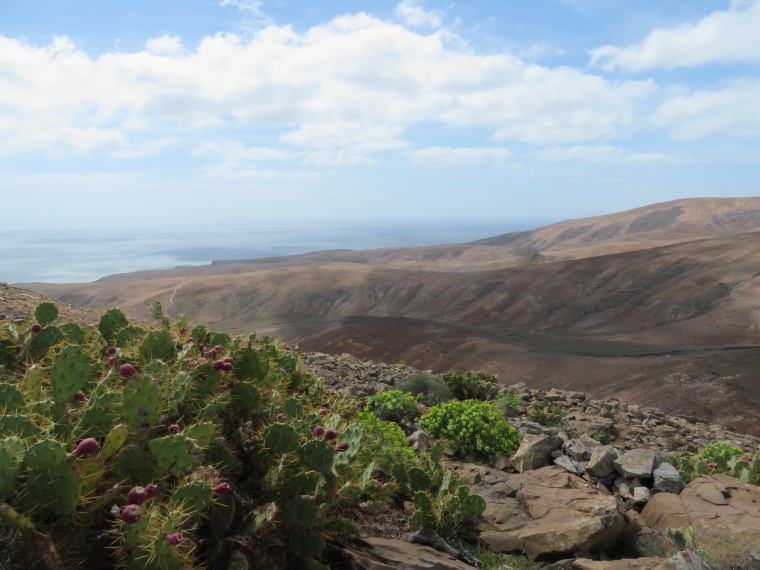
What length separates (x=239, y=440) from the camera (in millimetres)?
4070

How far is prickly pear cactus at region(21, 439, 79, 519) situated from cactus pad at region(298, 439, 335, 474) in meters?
1.55

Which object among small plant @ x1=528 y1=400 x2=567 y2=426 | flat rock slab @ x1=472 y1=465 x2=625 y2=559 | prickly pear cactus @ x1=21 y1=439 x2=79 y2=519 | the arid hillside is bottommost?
the arid hillside

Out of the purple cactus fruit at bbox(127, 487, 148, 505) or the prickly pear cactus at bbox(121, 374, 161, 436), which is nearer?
the purple cactus fruit at bbox(127, 487, 148, 505)

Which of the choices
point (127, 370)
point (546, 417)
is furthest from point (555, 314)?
point (127, 370)

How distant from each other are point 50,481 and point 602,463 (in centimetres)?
696

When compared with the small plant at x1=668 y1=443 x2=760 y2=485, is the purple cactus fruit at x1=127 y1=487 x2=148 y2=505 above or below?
above

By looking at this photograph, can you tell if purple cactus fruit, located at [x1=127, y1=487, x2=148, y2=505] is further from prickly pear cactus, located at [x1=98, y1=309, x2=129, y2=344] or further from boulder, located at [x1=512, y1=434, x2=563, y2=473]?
boulder, located at [x1=512, y1=434, x2=563, y2=473]

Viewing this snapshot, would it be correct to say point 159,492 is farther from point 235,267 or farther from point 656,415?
point 235,267

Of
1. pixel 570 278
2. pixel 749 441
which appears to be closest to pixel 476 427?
pixel 749 441

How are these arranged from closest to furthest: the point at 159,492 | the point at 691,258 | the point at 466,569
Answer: the point at 159,492, the point at 466,569, the point at 691,258

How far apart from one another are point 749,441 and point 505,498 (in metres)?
11.7

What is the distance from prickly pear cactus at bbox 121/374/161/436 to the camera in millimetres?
3283

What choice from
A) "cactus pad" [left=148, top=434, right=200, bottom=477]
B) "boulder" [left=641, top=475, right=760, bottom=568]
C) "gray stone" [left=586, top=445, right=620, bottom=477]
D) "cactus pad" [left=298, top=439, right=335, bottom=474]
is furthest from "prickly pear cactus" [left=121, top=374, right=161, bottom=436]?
"gray stone" [left=586, top=445, right=620, bottom=477]

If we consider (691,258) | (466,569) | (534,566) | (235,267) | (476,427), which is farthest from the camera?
(235,267)
